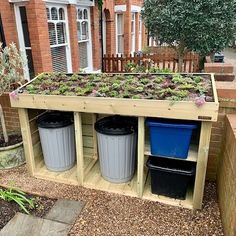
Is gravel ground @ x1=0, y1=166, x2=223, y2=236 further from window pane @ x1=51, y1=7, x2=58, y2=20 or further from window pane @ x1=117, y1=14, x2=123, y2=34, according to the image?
window pane @ x1=117, y1=14, x2=123, y2=34

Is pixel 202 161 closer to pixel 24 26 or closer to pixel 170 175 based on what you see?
pixel 170 175

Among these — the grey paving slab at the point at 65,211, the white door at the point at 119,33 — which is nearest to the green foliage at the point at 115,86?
the grey paving slab at the point at 65,211

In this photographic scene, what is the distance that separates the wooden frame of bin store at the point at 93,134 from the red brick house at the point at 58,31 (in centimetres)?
255

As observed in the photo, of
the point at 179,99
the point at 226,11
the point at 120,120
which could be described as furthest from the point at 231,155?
the point at 226,11

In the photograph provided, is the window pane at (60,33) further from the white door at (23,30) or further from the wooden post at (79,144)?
the wooden post at (79,144)

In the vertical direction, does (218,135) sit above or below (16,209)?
above

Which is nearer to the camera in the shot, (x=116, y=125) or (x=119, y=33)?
(x=116, y=125)

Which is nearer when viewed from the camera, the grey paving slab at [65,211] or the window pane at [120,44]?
the grey paving slab at [65,211]

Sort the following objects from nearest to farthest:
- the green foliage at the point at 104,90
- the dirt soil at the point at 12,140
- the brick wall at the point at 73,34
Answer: the green foliage at the point at 104,90
the dirt soil at the point at 12,140
the brick wall at the point at 73,34

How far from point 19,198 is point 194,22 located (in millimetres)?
4903

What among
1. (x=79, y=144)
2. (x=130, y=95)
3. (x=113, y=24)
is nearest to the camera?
(x=130, y=95)

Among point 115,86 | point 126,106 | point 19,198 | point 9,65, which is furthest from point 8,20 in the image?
point 126,106

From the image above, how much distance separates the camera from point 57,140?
9.68 feet

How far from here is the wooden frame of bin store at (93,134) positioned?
7.24ft
